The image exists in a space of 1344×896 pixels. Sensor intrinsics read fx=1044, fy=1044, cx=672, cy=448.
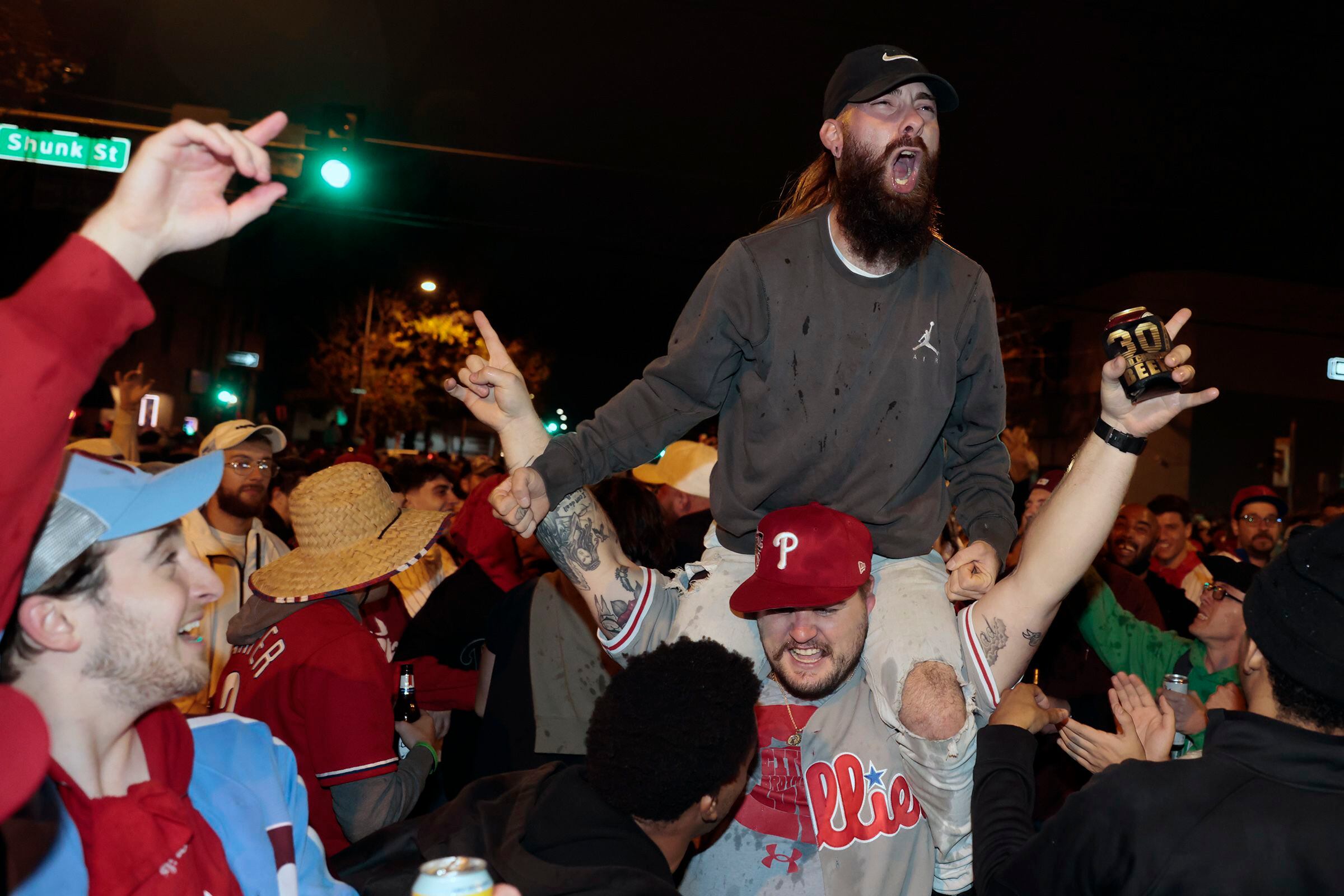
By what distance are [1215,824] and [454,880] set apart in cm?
149

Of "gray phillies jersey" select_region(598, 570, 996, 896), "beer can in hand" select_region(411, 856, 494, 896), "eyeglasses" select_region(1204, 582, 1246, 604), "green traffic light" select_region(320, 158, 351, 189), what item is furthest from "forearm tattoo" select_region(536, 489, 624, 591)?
"green traffic light" select_region(320, 158, 351, 189)

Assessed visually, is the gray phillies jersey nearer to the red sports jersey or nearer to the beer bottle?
the red sports jersey

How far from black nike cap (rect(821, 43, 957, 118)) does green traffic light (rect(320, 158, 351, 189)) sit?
10.1 metres

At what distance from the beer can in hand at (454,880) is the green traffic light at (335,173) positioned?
39.6 ft

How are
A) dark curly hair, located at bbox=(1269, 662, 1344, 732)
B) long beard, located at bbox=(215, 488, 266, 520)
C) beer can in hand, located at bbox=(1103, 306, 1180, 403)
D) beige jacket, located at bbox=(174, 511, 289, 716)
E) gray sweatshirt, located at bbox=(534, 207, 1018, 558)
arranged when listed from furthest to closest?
long beard, located at bbox=(215, 488, 266, 520) → beige jacket, located at bbox=(174, 511, 289, 716) → gray sweatshirt, located at bbox=(534, 207, 1018, 558) → beer can in hand, located at bbox=(1103, 306, 1180, 403) → dark curly hair, located at bbox=(1269, 662, 1344, 732)

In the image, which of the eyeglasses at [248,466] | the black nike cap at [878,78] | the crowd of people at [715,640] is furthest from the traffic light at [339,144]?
the black nike cap at [878,78]

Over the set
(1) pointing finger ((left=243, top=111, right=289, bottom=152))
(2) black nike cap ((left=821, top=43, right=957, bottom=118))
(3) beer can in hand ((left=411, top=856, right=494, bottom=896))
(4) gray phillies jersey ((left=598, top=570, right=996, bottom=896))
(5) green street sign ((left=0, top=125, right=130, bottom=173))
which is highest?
(5) green street sign ((left=0, top=125, right=130, bottom=173))

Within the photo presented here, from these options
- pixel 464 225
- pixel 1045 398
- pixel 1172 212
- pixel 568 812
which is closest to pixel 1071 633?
pixel 568 812

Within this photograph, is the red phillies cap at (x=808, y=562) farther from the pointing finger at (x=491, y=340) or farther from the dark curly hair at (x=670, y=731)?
the pointing finger at (x=491, y=340)

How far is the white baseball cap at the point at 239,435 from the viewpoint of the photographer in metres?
6.11

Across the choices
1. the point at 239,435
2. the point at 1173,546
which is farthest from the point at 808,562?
the point at 1173,546

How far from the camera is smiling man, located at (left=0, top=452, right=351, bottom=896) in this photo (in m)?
1.90

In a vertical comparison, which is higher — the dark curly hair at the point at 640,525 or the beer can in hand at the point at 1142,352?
the beer can in hand at the point at 1142,352

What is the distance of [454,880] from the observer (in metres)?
1.65
